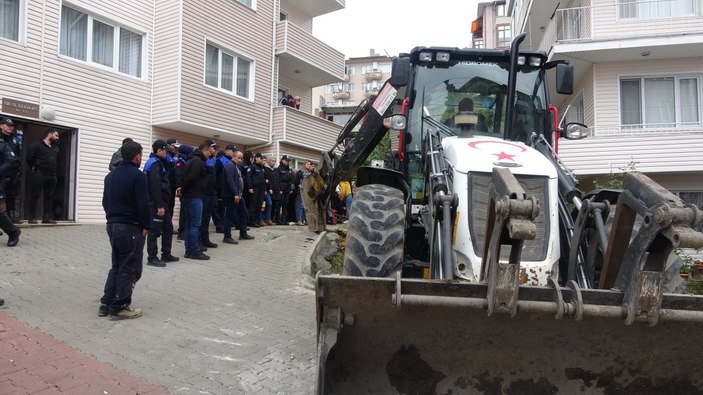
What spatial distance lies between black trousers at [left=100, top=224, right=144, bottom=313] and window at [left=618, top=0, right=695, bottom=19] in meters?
14.6

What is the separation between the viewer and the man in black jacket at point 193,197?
324 inches

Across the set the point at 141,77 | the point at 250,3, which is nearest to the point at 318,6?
the point at 250,3

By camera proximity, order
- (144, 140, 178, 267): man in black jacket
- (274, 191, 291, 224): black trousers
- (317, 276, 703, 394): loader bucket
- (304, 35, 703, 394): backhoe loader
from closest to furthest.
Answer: (304, 35, 703, 394): backhoe loader < (317, 276, 703, 394): loader bucket < (144, 140, 178, 267): man in black jacket < (274, 191, 291, 224): black trousers

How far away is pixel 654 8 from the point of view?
14.6 meters

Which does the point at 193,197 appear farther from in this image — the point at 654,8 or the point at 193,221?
the point at 654,8

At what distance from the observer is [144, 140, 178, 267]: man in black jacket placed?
696 cm

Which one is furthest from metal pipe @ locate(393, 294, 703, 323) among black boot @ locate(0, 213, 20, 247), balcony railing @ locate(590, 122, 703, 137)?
balcony railing @ locate(590, 122, 703, 137)

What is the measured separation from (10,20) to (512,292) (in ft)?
42.0

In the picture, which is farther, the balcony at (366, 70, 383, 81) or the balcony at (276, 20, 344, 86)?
the balcony at (366, 70, 383, 81)

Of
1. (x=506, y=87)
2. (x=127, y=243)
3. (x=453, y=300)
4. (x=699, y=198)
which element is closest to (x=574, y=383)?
(x=453, y=300)

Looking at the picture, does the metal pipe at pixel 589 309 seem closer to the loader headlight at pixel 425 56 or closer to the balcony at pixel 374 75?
the loader headlight at pixel 425 56

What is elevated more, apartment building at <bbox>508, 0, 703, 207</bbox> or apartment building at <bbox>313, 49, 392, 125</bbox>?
apartment building at <bbox>313, 49, 392, 125</bbox>

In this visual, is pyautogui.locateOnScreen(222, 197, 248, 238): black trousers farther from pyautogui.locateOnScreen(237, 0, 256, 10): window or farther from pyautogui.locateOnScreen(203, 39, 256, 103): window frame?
pyautogui.locateOnScreen(237, 0, 256, 10): window

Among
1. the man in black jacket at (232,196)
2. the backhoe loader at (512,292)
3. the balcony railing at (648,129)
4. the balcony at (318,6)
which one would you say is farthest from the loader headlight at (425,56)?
the balcony at (318,6)
